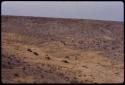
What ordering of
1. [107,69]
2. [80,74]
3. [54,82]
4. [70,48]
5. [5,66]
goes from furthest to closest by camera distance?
[70,48] → [107,69] → [80,74] → [5,66] → [54,82]

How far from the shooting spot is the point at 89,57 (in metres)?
13.0

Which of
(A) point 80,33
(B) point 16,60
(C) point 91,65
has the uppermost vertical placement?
(B) point 16,60

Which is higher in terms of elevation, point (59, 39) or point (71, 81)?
point (71, 81)

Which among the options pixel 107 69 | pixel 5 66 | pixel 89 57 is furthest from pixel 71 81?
pixel 89 57

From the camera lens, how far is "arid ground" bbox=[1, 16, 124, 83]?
366 inches

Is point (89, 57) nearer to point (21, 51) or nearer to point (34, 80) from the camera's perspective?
point (21, 51)

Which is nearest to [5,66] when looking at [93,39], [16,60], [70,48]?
[16,60]

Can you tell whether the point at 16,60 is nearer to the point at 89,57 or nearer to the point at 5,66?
the point at 5,66

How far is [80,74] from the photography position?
10133 millimetres

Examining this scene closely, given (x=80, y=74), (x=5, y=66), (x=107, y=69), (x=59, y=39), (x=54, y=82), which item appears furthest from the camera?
(x=59, y=39)

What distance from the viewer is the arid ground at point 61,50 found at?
929cm

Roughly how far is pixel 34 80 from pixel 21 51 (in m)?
3.84

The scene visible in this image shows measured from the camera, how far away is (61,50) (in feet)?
44.7

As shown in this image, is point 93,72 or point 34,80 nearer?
point 34,80
